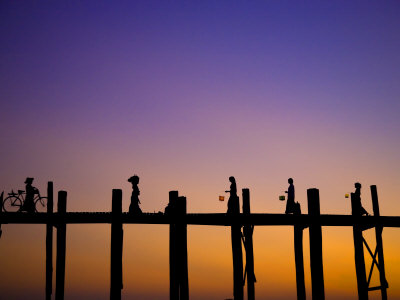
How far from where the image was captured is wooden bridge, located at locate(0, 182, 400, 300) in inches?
529

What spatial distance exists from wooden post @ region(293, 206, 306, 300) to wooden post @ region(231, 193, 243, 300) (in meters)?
1.67

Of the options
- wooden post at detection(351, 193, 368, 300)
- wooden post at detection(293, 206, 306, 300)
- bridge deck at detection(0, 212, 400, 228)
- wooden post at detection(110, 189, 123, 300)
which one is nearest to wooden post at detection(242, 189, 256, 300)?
wooden post at detection(293, 206, 306, 300)

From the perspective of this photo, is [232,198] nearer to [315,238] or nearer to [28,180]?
[315,238]

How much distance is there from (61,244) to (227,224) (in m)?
4.99

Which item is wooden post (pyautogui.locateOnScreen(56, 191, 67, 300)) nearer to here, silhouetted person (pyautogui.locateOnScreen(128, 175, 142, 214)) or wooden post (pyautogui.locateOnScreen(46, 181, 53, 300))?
wooden post (pyautogui.locateOnScreen(46, 181, 53, 300))

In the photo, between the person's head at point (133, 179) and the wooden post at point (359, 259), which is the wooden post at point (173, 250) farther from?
the wooden post at point (359, 259)

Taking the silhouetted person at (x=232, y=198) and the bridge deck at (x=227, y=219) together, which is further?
the silhouetted person at (x=232, y=198)

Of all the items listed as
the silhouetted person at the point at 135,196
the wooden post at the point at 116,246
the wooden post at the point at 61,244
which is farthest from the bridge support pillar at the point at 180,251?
the wooden post at the point at 61,244

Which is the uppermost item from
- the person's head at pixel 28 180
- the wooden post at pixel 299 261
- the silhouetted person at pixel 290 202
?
the person's head at pixel 28 180

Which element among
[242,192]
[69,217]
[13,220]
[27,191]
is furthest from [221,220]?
[27,191]

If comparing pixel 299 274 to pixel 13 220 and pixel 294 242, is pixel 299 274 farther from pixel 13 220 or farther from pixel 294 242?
pixel 13 220

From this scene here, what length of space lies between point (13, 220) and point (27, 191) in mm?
3004

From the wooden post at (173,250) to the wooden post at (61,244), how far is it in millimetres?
3175

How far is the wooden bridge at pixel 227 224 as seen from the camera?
1345 cm
